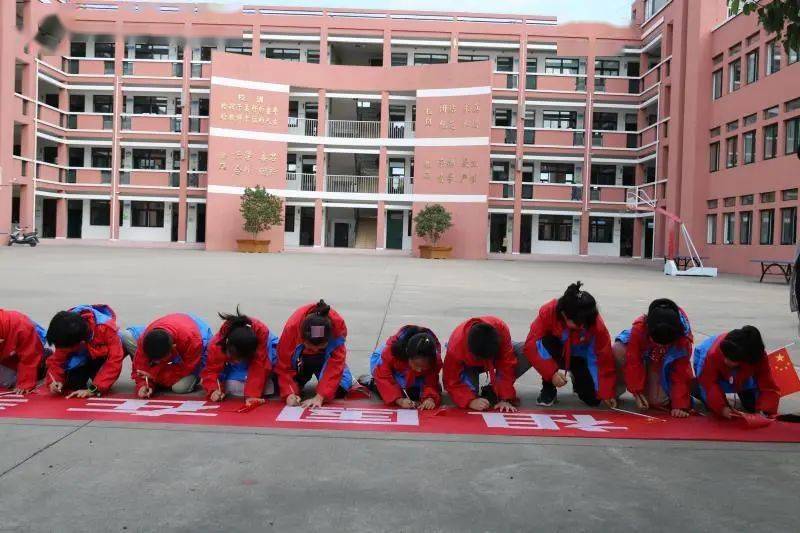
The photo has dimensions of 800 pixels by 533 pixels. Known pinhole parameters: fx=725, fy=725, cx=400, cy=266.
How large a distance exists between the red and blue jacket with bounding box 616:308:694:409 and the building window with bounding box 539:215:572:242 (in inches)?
1391

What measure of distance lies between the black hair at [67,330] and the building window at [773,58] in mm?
25977

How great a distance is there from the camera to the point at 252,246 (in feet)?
115

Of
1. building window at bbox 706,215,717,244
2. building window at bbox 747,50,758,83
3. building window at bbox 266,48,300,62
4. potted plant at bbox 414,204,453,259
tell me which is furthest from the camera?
building window at bbox 266,48,300,62

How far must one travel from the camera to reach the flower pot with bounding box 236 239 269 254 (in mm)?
35125

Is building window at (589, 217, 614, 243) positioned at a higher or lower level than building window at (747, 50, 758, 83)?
lower

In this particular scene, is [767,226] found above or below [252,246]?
above

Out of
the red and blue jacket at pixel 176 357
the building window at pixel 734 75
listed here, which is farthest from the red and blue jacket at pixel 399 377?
the building window at pixel 734 75

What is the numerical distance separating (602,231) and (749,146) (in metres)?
13.0

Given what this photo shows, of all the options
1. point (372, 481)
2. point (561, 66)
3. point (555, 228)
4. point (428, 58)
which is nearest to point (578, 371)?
point (372, 481)

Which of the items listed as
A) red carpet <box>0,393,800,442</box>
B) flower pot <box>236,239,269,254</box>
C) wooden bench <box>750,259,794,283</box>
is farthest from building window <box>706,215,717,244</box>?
red carpet <box>0,393,800,442</box>

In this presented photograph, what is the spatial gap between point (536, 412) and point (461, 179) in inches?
1270

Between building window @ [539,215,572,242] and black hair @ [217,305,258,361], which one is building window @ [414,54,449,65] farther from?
black hair @ [217,305,258,361]

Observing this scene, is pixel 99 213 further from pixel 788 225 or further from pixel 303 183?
pixel 788 225

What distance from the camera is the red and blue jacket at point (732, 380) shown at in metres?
4.50
